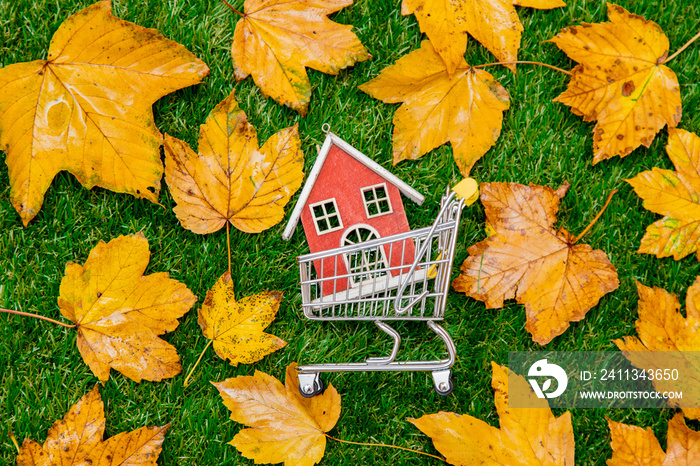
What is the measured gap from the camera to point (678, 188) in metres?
1.53

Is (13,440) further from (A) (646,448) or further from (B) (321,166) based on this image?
(A) (646,448)

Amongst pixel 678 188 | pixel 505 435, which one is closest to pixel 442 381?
pixel 505 435

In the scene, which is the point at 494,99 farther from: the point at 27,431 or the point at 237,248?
the point at 27,431

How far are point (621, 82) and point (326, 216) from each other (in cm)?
105

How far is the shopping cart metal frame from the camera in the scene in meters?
1.31

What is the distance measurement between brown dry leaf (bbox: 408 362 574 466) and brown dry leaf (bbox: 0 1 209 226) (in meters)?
1.18

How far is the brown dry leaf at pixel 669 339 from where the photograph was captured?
1.47 meters

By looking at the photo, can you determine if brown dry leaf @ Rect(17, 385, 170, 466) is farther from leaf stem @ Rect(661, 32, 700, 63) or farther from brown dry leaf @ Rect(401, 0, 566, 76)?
leaf stem @ Rect(661, 32, 700, 63)

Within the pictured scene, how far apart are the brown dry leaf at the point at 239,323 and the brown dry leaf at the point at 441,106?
0.65 metres

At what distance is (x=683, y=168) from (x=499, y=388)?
95 centimetres

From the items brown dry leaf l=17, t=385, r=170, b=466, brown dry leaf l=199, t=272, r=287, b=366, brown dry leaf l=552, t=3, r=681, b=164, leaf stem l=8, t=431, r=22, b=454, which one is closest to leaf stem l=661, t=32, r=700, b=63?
brown dry leaf l=552, t=3, r=681, b=164

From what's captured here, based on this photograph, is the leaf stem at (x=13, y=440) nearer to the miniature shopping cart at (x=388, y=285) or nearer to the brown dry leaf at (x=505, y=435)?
the miniature shopping cart at (x=388, y=285)

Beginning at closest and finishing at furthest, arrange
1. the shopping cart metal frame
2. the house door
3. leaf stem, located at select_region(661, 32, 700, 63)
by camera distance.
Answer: the shopping cart metal frame, the house door, leaf stem, located at select_region(661, 32, 700, 63)

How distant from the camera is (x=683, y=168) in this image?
1.53m
